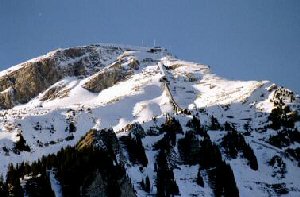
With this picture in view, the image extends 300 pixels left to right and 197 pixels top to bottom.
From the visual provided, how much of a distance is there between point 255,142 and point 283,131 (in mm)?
10582

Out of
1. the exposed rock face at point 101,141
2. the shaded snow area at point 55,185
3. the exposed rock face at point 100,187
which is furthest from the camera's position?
the exposed rock face at point 101,141

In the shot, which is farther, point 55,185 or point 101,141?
point 101,141

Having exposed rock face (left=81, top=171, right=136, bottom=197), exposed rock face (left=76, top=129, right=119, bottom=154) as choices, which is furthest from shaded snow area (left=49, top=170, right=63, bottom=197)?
exposed rock face (left=76, top=129, right=119, bottom=154)

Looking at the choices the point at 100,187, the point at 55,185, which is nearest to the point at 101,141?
the point at 100,187

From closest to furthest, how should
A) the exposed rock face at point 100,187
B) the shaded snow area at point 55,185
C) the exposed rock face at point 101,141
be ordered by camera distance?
the shaded snow area at point 55,185, the exposed rock face at point 100,187, the exposed rock face at point 101,141

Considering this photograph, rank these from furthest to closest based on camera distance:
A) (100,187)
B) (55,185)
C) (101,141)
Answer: (101,141) < (100,187) < (55,185)

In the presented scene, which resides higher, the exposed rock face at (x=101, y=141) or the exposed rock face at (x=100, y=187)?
the exposed rock face at (x=101, y=141)

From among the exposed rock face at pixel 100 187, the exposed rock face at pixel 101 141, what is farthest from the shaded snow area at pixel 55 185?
the exposed rock face at pixel 101 141

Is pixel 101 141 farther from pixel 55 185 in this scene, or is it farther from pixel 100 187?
pixel 55 185

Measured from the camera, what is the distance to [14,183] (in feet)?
430

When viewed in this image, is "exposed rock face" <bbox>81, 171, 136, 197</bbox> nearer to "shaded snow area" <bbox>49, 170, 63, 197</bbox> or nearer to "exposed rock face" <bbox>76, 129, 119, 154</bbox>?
"shaded snow area" <bbox>49, 170, 63, 197</bbox>

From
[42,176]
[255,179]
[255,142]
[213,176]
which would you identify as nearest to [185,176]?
[213,176]

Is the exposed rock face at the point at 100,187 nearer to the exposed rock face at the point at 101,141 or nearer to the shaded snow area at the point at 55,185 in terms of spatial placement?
the shaded snow area at the point at 55,185

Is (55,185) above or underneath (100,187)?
above
